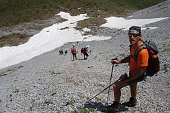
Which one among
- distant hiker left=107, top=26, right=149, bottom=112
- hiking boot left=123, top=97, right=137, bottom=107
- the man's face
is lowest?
hiking boot left=123, top=97, right=137, bottom=107

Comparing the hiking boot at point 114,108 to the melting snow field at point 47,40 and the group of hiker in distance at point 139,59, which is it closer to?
the group of hiker in distance at point 139,59

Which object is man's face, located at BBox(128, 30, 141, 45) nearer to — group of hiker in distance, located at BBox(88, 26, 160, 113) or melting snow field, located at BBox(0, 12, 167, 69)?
Answer: group of hiker in distance, located at BBox(88, 26, 160, 113)

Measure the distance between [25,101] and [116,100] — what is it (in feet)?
26.1

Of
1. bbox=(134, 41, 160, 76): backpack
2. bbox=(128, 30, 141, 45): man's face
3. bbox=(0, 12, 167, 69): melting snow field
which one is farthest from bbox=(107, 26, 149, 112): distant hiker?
bbox=(0, 12, 167, 69): melting snow field

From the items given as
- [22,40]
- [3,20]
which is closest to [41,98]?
[22,40]

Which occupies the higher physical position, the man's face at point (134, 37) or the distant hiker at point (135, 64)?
the man's face at point (134, 37)

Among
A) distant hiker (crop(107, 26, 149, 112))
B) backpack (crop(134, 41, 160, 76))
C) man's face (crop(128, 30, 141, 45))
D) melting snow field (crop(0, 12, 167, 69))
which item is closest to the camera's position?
distant hiker (crop(107, 26, 149, 112))

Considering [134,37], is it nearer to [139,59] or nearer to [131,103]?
[139,59]

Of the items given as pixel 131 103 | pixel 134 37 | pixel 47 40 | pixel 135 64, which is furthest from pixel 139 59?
pixel 47 40

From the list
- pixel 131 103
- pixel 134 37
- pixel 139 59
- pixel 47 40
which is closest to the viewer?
pixel 139 59

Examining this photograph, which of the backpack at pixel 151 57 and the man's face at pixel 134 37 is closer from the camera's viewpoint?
the backpack at pixel 151 57

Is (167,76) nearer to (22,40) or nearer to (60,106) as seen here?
(60,106)

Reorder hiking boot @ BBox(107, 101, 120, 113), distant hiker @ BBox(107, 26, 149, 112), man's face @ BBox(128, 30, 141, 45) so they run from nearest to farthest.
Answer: distant hiker @ BBox(107, 26, 149, 112) → man's face @ BBox(128, 30, 141, 45) → hiking boot @ BBox(107, 101, 120, 113)

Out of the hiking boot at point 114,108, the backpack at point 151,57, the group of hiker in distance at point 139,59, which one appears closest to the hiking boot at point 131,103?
the hiking boot at point 114,108
